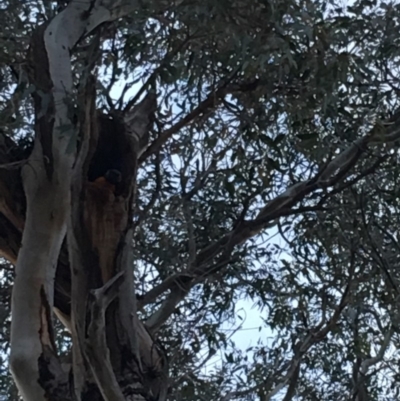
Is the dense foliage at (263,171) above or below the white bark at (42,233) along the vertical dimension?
above

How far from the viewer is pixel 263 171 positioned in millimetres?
4488

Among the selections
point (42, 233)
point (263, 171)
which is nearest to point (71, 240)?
point (42, 233)

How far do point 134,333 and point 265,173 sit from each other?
1.48 m

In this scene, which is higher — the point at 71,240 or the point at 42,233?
the point at 42,233

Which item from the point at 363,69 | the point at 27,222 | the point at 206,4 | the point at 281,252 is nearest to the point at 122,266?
the point at 27,222

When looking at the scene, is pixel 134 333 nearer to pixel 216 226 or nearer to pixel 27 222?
pixel 27 222

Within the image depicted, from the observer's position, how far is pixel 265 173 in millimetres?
4453

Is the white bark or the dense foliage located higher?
the dense foliage

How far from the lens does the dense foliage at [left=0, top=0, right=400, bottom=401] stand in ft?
13.2

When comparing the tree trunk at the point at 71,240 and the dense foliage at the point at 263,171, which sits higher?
the dense foliage at the point at 263,171

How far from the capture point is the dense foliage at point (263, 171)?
13.2ft

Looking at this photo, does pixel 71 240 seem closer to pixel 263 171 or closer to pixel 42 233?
pixel 42 233

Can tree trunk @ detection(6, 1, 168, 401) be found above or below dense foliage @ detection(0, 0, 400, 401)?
below

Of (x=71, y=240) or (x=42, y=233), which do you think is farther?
(x=42, y=233)
